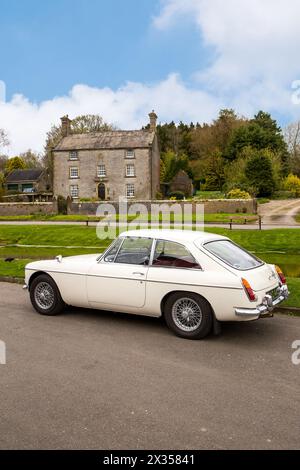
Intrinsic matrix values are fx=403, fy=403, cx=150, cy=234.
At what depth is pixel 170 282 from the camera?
19.5ft

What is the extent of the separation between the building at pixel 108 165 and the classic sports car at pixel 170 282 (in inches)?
1725

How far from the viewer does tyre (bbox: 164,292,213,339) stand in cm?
570

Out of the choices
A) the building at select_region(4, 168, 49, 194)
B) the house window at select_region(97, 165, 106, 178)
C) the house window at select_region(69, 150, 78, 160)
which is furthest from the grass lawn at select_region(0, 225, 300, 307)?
the building at select_region(4, 168, 49, 194)

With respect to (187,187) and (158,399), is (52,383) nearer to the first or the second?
(158,399)

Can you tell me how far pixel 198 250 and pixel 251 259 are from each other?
3.33 ft

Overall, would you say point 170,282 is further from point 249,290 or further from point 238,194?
point 238,194

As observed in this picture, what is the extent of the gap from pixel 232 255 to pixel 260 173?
134ft

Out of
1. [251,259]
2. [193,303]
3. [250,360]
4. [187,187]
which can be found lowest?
[250,360]

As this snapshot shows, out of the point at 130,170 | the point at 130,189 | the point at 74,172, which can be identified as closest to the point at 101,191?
the point at 130,189

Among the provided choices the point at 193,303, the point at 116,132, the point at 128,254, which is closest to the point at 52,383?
the point at 193,303

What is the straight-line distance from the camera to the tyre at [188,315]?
5.70 metres

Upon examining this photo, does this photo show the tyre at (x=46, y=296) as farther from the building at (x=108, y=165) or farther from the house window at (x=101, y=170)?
the house window at (x=101, y=170)

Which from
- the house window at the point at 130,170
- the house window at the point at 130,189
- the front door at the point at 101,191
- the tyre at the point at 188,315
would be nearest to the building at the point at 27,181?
the front door at the point at 101,191

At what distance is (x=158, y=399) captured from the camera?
4.02m
